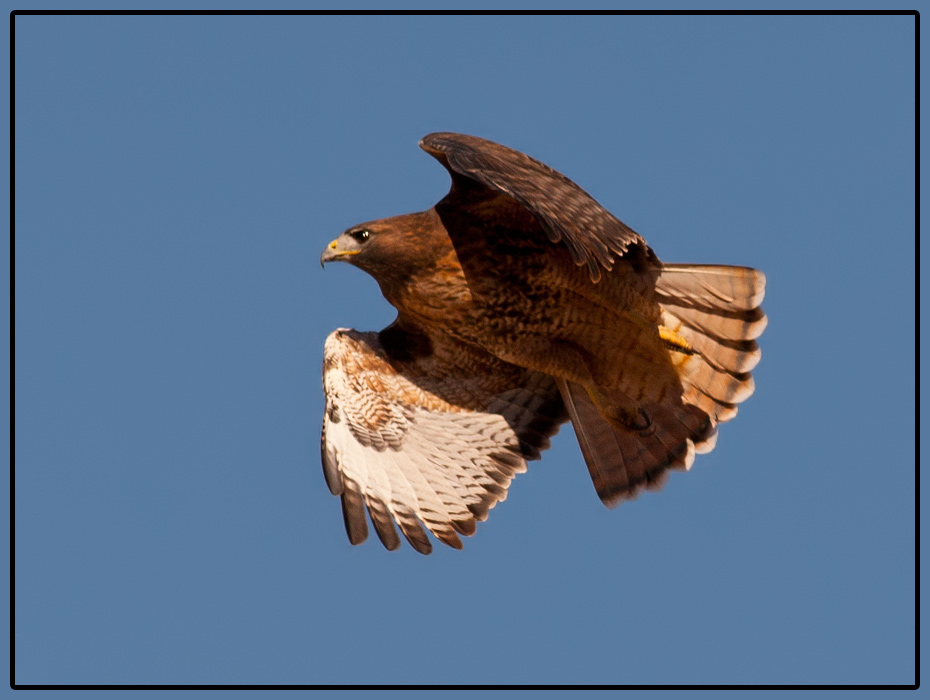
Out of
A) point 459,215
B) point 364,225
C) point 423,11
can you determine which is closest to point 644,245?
point 459,215

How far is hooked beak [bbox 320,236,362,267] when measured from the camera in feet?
29.3

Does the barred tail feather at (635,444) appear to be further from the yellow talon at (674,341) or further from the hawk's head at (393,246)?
the hawk's head at (393,246)

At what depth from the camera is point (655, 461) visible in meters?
9.46

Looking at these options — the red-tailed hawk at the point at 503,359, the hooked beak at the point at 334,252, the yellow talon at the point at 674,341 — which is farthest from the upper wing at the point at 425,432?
the yellow talon at the point at 674,341

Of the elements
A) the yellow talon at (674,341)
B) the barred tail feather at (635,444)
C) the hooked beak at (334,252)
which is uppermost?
the hooked beak at (334,252)

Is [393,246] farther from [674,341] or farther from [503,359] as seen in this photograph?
→ [674,341]

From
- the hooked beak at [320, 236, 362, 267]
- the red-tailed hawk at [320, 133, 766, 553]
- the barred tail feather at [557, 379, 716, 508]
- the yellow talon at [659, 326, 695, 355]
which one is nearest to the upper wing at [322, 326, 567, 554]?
the red-tailed hawk at [320, 133, 766, 553]

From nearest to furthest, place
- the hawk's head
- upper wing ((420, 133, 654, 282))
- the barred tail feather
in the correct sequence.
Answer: upper wing ((420, 133, 654, 282)) → the hawk's head → the barred tail feather

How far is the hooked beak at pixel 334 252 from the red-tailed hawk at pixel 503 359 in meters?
0.01

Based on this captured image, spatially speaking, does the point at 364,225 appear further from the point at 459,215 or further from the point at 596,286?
the point at 596,286

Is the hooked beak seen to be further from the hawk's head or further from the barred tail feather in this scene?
the barred tail feather

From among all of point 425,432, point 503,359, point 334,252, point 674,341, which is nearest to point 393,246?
point 334,252

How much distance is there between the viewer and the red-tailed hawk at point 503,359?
8.79m

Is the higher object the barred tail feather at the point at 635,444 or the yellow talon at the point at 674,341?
the yellow talon at the point at 674,341
